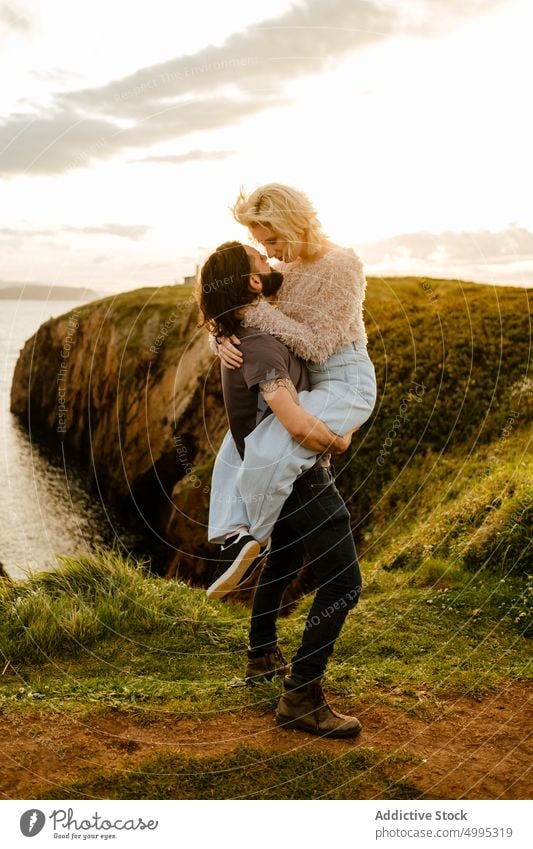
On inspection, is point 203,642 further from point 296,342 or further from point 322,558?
point 296,342

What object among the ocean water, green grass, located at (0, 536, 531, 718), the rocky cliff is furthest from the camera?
the ocean water

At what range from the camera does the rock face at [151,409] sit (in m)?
14.8

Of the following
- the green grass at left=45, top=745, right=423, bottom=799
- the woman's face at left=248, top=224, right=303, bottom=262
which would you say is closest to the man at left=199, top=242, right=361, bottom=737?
the woman's face at left=248, top=224, right=303, bottom=262

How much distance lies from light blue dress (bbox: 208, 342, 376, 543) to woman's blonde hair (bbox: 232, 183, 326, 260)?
0.73m

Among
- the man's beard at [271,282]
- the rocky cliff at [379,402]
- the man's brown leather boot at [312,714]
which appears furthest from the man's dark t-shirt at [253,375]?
the rocky cliff at [379,402]

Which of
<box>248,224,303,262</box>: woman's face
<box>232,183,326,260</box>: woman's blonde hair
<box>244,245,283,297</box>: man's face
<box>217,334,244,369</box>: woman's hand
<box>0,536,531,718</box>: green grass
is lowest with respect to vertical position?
<box>0,536,531,718</box>: green grass

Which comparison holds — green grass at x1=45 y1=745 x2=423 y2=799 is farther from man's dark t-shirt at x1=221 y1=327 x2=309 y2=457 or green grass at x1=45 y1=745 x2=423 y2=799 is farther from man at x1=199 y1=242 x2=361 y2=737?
man's dark t-shirt at x1=221 y1=327 x2=309 y2=457

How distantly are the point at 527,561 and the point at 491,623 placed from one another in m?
0.79

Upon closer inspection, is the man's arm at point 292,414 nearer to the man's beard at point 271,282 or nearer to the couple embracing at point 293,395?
the couple embracing at point 293,395

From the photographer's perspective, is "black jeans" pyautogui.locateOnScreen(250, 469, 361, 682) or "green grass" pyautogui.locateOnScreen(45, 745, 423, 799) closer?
"green grass" pyautogui.locateOnScreen(45, 745, 423, 799)

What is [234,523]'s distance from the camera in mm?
4684

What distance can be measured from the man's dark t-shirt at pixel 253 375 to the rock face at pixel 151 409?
15.3 ft

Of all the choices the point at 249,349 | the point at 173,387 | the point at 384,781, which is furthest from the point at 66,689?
the point at 173,387

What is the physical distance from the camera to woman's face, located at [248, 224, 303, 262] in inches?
181
